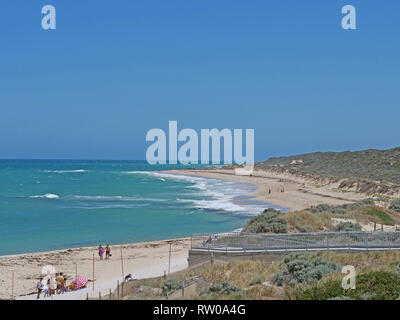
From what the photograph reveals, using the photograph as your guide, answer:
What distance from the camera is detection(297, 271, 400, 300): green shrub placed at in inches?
374

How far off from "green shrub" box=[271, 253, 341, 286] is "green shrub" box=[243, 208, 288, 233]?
7.96 m

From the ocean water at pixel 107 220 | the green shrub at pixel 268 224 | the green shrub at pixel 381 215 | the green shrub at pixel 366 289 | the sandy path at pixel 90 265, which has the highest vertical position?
the green shrub at pixel 366 289

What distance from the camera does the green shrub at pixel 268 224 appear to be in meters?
22.9

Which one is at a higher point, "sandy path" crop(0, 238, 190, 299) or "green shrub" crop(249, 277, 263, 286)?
Result: "green shrub" crop(249, 277, 263, 286)

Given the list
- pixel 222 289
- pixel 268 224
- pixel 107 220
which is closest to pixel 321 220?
pixel 268 224

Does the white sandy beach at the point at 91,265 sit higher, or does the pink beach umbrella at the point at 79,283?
the pink beach umbrella at the point at 79,283

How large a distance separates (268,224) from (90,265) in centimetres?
873

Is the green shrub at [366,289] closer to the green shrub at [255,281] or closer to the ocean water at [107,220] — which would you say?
the green shrub at [255,281]

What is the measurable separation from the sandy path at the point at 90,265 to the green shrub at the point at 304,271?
23.1 feet

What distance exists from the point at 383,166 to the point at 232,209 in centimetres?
6529

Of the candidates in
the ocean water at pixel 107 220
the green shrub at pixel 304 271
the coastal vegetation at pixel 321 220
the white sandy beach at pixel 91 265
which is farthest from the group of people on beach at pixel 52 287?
the coastal vegetation at pixel 321 220

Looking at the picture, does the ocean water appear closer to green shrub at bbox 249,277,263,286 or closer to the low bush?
the low bush

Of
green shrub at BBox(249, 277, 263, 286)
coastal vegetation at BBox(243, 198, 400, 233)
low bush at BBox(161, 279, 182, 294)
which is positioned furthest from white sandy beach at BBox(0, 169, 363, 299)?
green shrub at BBox(249, 277, 263, 286)
